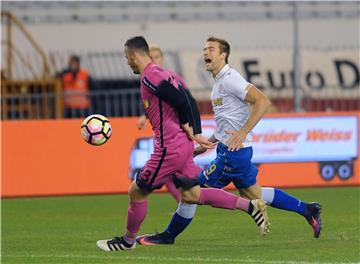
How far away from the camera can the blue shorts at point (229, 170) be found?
12289mm

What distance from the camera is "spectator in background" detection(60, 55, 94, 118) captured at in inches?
941

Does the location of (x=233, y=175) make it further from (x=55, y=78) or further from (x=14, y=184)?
(x=55, y=78)

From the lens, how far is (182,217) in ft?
40.5

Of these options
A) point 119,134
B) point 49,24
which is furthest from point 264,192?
point 49,24

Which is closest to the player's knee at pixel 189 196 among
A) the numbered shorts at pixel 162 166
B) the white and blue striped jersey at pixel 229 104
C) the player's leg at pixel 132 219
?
the numbered shorts at pixel 162 166

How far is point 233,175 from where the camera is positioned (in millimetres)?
12328

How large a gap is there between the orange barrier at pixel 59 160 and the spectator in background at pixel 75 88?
2.66m

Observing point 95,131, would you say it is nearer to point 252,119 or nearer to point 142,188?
point 142,188

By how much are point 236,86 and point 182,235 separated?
2.08 m

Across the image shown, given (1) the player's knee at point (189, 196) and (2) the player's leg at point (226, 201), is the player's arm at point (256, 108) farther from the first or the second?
(1) the player's knee at point (189, 196)

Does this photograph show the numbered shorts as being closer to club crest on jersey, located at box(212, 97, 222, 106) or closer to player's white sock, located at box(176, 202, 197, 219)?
player's white sock, located at box(176, 202, 197, 219)

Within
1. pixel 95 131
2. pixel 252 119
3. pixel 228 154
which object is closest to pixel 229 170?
pixel 228 154

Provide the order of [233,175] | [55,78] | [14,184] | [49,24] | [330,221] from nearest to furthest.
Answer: [233,175], [330,221], [14,184], [55,78], [49,24]

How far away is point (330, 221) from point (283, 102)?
12.3 metres
